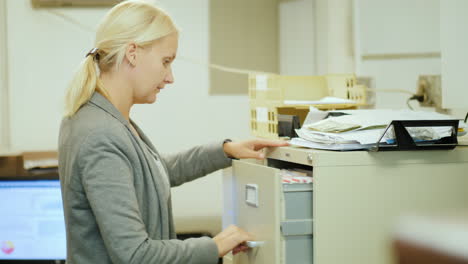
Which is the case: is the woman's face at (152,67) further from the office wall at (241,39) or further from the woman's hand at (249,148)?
the office wall at (241,39)

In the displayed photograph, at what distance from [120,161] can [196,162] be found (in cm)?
44

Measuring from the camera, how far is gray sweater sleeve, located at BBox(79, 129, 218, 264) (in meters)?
1.06

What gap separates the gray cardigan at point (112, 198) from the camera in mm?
1062

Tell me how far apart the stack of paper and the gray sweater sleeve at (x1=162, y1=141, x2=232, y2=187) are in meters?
→ 0.32

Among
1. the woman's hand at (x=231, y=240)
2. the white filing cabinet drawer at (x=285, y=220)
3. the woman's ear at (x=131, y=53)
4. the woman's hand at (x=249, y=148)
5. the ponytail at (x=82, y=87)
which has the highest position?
the woman's ear at (x=131, y=53)

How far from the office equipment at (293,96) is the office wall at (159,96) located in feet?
2.57

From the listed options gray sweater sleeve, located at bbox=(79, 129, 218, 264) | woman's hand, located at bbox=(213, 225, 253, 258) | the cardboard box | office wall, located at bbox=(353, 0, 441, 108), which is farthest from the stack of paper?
the cardboard box

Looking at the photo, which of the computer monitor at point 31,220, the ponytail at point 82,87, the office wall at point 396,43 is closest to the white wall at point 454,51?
the office wall at point 396,43

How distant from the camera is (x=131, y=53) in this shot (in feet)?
Result: 3.85

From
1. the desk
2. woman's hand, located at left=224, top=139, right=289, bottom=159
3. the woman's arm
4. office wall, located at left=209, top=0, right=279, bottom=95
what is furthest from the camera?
office wall, located at left=209, top=0, right=279, bottom=95

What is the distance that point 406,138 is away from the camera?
3.52 ft

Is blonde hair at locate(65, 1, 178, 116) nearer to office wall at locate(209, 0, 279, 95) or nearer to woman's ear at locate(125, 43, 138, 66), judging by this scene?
woman's ear at locate(125, 43, 138, 66)

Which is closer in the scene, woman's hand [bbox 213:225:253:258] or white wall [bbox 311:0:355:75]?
woman's hand [bbox 213:225:253:258]

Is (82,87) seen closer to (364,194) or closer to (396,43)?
(364,194)
